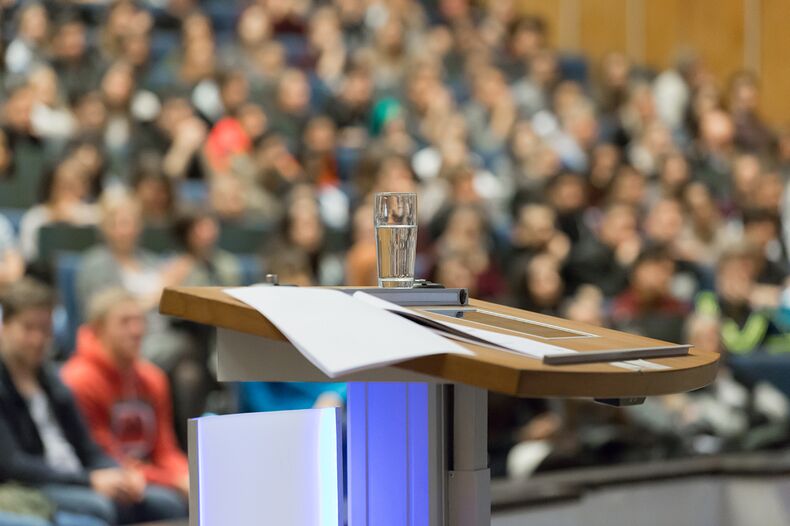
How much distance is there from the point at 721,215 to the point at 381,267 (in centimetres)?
205

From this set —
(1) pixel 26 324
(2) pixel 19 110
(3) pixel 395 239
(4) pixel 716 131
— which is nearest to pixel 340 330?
(3) pixel 395 239

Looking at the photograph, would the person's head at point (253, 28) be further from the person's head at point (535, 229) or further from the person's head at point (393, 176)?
the person's head at point (535, 229)

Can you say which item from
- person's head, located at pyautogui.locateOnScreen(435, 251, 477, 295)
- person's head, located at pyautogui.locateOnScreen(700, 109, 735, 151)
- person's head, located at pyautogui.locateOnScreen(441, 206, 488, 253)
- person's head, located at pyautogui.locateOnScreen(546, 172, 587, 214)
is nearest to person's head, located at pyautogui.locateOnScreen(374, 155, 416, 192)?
person's head, located at pyautogui.locateOnScreen(441, 206, 488, 253)

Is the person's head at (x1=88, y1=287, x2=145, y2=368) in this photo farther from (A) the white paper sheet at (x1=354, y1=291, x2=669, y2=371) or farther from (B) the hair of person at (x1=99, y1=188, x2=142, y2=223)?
(A) the white paper sheet at (x1=354, y1=291, x2=669, y2=371)

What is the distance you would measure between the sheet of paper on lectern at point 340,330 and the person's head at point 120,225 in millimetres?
1185

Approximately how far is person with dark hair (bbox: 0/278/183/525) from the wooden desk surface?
2.68 feet

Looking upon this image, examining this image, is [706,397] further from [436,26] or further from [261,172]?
[436,26]

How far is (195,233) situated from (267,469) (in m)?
1.27

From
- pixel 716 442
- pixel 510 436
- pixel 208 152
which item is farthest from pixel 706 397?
pixel 208 152

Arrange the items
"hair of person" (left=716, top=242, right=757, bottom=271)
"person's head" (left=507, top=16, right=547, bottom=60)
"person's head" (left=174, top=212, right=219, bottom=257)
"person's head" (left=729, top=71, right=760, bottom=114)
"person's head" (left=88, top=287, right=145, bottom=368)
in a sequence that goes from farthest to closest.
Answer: "person's head" (left=507, top=16, right=547, bottom=60)
"person's head" (left=729, top=71, right=760, bottom=114)
"hair of person" (left=716, top=242, right=757, bottom=271)
"person's head" (left=174, top=212, right=219, bottom=257)
"person's head" (left=88, top=287, right=145, bottom=368)

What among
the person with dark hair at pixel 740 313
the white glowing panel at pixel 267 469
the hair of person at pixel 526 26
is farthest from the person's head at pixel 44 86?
the white glowing panel at pixel 267 469

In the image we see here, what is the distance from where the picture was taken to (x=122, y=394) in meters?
1.39

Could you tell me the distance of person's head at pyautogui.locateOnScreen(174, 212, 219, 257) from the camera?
173 centimetres

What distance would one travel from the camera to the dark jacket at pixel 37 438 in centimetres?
123
